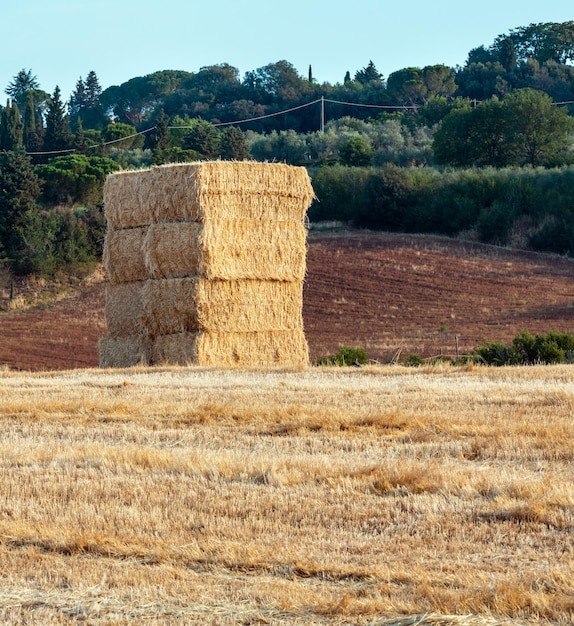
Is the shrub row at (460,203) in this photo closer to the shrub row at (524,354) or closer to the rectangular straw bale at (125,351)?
the shrub row at (524,354)

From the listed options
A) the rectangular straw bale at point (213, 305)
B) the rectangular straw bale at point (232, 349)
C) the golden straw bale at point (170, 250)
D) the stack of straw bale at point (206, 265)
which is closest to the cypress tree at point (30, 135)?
the stack of straw bale at point (206, 265)

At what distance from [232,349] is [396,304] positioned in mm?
15285

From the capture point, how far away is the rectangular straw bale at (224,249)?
18922 mm

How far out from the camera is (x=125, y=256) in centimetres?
2000

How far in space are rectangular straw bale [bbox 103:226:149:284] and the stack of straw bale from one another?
19 millimetres

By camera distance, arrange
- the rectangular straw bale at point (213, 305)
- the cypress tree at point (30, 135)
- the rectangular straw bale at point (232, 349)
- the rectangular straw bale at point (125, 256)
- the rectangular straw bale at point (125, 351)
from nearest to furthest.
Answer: the rectangular straw bale at point (232, 349) → the rectangular straw bale at point (213, 305) → the rectangular straw bale at point (125, 351) → the rectangular straw bale at point (125, 256) → the cypress tree at point (30, 135)

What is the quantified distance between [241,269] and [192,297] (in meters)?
1.12

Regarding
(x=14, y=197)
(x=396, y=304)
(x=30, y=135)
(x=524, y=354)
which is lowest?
(x=396, y=304)

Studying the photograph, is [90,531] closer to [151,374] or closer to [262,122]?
[151,374]

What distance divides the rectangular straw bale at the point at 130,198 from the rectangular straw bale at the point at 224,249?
533mm

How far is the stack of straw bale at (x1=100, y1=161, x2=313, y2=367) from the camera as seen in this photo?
62.2ft

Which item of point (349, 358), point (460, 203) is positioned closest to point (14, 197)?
point (460, 203)

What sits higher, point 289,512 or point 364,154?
point 364,154

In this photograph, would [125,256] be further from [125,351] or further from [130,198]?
[125,351]
